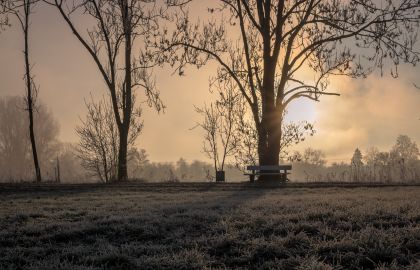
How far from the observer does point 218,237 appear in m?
7.20

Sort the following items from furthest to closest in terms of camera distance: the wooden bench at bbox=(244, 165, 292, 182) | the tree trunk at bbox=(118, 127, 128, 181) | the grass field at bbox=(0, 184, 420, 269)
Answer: the tree trunk at bbox=(118, 127, 128, 181)
the wooden bench at bbox=(244, 165, 292, 182)
the grass field at bbox=(0, 184, 420, 269)

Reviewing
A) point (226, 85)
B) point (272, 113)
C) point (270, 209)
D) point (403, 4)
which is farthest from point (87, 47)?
point (270, 209)

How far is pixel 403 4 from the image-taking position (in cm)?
2216

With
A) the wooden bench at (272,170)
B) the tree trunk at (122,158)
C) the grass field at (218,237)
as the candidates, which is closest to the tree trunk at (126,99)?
the tree trunk at (122,158)

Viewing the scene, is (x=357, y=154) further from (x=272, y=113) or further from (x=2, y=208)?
(x=2, y=208)

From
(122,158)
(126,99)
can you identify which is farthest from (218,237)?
(126,99)

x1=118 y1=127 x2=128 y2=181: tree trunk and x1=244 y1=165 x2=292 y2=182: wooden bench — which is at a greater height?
x1=118 y1=127 x2=128 y2=181: tree trunk

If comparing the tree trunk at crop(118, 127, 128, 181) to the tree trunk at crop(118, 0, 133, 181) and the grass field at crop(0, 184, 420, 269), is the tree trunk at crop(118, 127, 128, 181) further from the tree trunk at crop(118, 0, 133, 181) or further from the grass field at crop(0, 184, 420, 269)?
the grass field at crop(0, 184, 420, 269)

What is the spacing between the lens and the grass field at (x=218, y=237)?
595 cm

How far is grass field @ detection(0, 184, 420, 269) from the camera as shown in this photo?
5953mm

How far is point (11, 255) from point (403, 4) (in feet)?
67.6

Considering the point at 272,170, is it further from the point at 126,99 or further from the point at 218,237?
the point at 218,237

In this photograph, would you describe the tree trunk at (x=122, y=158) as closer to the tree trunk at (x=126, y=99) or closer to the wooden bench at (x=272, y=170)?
the tree trunk at (x=126, y=99)

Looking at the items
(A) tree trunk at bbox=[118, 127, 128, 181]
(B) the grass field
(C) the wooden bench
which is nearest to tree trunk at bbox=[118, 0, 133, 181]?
(A) tree trunk at bbox=[118, 127, 128, 181]
